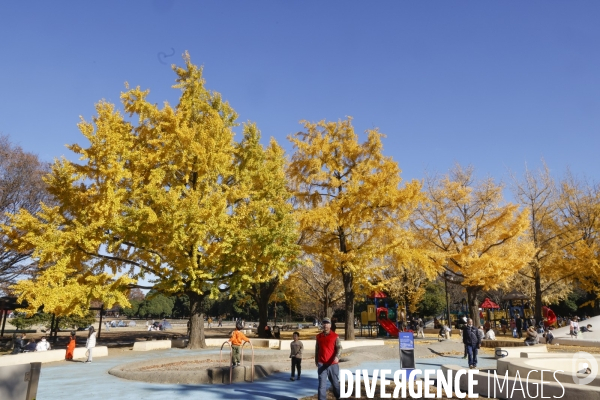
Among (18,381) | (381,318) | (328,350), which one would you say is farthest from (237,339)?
(381,318)

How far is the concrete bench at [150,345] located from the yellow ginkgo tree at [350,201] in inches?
314

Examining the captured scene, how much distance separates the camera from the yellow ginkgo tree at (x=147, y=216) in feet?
51.9

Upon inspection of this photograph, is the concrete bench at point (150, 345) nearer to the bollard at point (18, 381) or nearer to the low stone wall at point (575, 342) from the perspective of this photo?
the bollard at point (18, 381)

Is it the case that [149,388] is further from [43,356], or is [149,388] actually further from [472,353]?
[472,353]

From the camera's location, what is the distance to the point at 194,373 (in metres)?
10.7

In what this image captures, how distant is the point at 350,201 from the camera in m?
19.7

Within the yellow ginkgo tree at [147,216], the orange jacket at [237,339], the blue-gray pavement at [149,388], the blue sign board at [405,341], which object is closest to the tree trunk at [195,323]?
the yellow ginkgo tree at [147,216]

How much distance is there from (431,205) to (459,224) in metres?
1.99

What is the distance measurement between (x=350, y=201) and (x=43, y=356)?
44.2 ft

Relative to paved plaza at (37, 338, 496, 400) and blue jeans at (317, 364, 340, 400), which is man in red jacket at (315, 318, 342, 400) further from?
paved plaza at (37, 338, 496, 400)

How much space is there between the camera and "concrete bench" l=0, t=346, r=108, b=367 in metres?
13.6

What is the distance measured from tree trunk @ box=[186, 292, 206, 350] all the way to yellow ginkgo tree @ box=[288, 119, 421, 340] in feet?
18.2

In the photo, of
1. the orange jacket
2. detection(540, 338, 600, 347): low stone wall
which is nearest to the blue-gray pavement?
the orange jacket

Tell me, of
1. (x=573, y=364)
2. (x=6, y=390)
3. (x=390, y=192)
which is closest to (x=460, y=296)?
(x=390, y=192)
